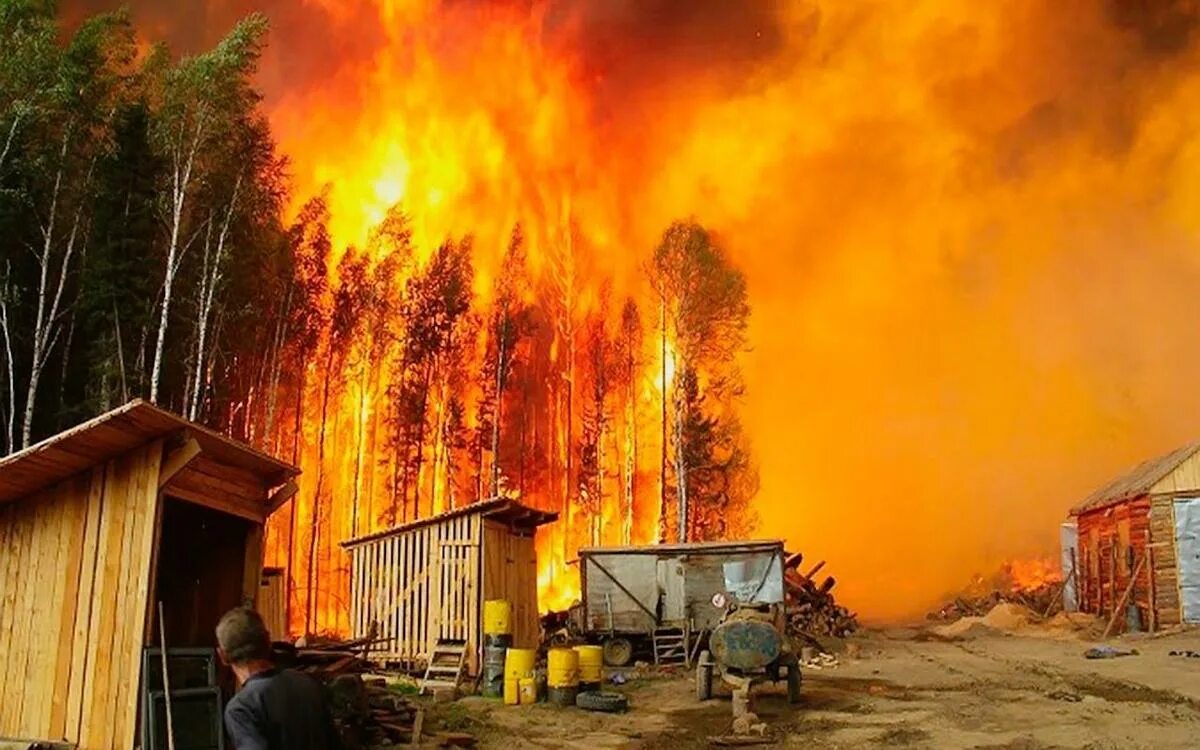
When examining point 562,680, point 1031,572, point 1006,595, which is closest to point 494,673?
point 562,680

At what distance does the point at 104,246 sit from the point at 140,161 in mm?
2619

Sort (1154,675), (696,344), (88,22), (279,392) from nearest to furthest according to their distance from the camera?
(1154,675) < (88,22) < (279,392) < (696,344)

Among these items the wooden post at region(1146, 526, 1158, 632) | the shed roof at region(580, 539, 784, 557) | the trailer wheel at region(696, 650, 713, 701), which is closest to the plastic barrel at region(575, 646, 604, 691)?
the trailer wheel at region(696, 650, 713, 701)

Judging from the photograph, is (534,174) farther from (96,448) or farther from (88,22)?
(96,448)

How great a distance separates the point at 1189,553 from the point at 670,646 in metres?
17.3

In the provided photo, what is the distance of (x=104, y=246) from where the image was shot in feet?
81.0

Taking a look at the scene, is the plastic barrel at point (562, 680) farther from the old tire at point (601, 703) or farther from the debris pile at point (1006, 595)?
the debris pile at point (1006, 595)

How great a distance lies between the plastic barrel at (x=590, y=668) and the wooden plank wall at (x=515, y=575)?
257 centimetres

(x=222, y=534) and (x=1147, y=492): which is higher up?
(x=1147, y=492)

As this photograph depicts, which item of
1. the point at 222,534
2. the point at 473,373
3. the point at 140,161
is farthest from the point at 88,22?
the point at 473,373

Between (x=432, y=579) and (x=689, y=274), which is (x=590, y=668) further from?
(x=689, y=274)

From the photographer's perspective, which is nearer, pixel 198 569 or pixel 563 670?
pixel 198 569

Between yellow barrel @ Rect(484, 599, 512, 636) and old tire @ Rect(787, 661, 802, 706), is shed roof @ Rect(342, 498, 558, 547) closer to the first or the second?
yellow barrel @ Rect(484, 599, 512, 636)

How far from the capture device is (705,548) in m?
23.8
